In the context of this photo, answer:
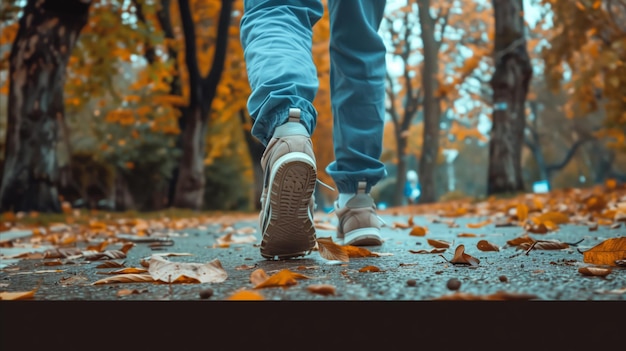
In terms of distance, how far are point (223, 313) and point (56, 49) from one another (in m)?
8.13

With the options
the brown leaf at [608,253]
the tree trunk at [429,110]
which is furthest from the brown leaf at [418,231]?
the tree trunk at [429,110]

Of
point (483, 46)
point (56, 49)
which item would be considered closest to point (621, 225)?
point (56, 49)

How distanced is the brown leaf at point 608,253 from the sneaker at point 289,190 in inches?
31.4

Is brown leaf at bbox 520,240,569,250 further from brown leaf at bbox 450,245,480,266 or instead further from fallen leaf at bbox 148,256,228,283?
fallen leaf at bbox 148,256,228,283

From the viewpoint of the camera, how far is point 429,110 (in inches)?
717

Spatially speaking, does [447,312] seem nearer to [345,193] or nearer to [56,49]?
[345,193]

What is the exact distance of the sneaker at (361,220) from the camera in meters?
2.71

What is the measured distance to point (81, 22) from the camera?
28.3ft

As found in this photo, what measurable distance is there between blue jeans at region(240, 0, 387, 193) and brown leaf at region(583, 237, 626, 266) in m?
0.90

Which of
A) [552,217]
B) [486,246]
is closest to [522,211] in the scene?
[552,217]

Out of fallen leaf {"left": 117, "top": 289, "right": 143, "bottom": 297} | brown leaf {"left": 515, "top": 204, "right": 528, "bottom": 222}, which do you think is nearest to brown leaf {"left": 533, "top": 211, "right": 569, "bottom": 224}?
brown leaf {"left": 515, "top": 204, "right": 528, "bottom": 222}

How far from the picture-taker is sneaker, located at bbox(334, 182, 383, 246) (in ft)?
8.89

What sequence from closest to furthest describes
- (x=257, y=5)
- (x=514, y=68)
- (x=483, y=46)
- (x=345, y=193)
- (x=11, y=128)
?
(x=257, y=5), (x=345, y=193), (x=11, y=128), (x=514, y=68), (x=483, y=46)

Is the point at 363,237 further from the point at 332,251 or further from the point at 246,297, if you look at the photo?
the point at 246,297
